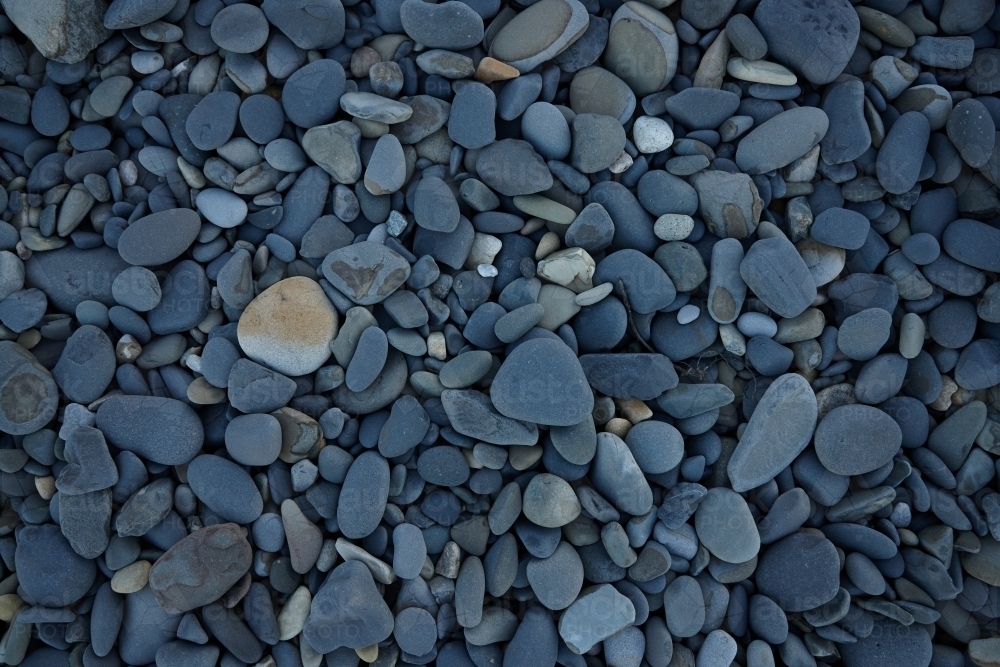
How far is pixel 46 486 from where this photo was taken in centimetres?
128

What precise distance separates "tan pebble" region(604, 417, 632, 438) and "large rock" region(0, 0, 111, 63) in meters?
1.21

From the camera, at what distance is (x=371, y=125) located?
1318 mm

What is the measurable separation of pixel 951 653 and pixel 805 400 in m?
0.55

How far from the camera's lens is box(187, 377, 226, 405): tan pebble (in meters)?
1.29

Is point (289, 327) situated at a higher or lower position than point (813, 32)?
lower

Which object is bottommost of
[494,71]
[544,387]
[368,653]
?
[368,653]

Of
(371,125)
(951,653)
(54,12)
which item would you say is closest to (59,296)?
(54,12)

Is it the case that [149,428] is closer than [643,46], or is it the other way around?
[149,428]

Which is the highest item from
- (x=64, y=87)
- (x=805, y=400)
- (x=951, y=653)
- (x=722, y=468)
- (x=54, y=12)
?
(x=54, y=12)

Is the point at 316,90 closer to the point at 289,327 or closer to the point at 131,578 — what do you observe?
the point at 289,327

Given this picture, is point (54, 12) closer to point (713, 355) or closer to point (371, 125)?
point (371, 125)

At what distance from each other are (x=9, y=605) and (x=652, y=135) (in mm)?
1461

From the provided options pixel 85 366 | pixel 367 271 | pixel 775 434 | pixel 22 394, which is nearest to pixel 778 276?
pixel 775 434

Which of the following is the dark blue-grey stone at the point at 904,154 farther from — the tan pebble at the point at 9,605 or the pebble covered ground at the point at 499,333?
the tan pebble at the point at 9,605
